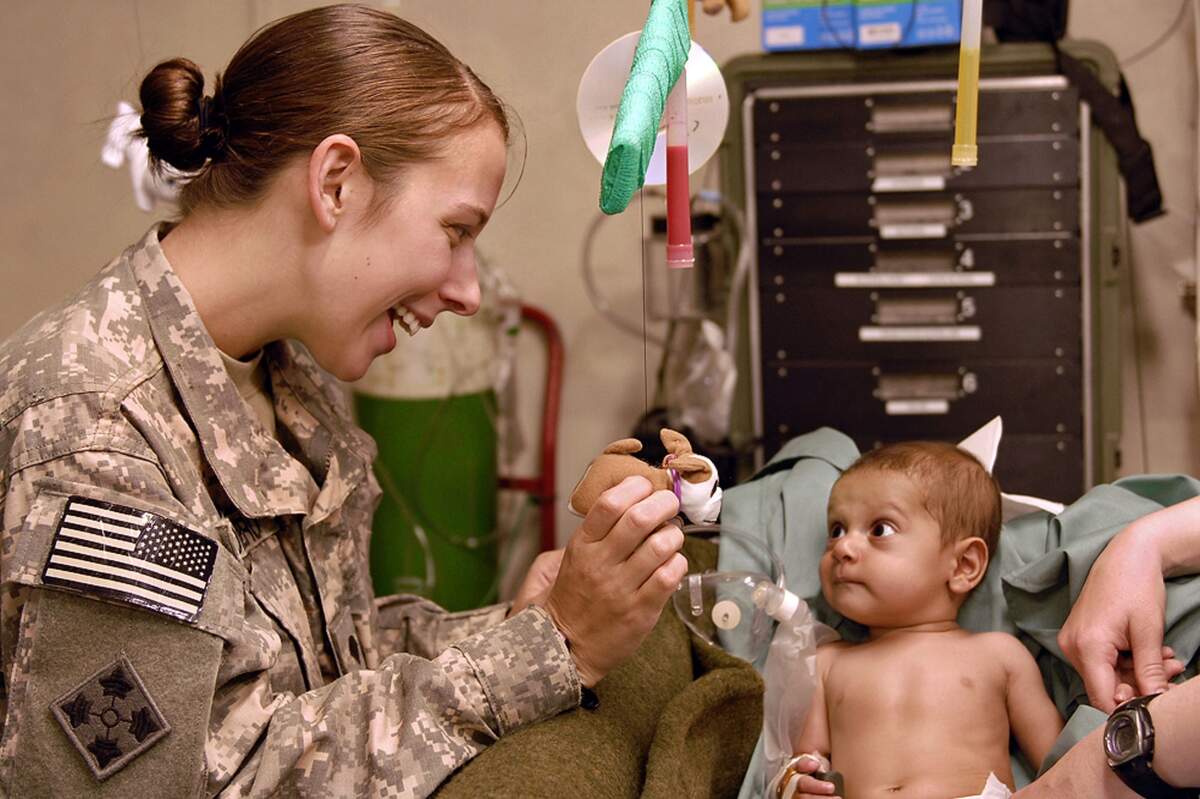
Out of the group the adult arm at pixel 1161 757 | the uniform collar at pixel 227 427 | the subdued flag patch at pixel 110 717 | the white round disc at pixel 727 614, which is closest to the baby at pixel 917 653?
the white round disc at pixel 727 614

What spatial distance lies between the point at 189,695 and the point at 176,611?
0.07m

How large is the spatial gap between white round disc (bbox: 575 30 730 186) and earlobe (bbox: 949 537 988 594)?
654 millimetres

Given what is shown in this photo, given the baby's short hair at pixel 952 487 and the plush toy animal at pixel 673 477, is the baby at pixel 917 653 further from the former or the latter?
the plush toy animal at pixel 673 477

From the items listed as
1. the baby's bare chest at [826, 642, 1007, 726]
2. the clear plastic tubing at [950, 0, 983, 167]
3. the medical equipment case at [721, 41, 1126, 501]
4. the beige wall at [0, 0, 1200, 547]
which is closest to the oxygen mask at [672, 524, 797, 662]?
the baby's bare chest at [826, 642, 1007, 726]

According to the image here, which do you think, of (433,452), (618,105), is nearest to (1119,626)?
(618,105)

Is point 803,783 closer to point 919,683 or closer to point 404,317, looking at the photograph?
point 919,683

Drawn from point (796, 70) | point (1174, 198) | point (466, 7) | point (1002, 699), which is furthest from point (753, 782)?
point (1174, 198)

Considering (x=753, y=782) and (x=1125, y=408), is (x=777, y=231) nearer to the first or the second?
(x=1125, y=408)

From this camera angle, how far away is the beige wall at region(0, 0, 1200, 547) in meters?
2.62

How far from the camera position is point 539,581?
1.47m

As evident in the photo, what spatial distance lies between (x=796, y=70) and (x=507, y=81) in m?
0.72

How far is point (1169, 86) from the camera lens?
2.77 meters

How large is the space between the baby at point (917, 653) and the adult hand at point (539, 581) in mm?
368

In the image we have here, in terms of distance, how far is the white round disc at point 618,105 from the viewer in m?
1.25
